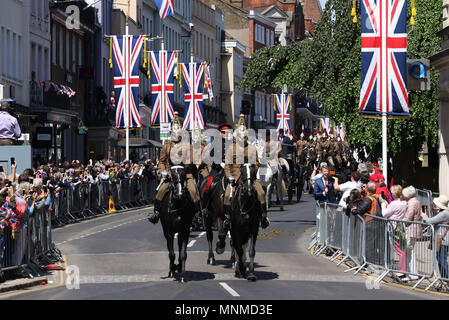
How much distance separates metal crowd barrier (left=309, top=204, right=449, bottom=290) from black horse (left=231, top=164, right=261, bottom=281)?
2.07 meters

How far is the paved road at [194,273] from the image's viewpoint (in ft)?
58.3

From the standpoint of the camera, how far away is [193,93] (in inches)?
2140

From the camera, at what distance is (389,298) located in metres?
17.7

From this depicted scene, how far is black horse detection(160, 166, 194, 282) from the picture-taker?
1975 centimetres

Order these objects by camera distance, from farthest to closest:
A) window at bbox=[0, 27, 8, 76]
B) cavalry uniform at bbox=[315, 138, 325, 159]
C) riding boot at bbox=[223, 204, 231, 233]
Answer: window at bbox=[0, 27, 8, 76]
cavalry uniform at bbox=[315, 138, 325, 159]
riding boot at bbox=[223, 204, 231, 233]

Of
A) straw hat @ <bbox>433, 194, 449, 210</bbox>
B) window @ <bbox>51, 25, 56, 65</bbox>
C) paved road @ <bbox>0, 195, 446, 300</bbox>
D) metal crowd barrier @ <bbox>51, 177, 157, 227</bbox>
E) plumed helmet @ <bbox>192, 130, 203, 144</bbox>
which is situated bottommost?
paved road @ <bbox>0, 195, 446, 300</bbox>

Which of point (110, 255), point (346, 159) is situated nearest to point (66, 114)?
point (346, 159)

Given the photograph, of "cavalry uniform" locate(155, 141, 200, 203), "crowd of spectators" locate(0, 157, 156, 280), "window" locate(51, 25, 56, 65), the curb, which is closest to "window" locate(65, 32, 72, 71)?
"window" locate(51, 25, 56, 65)

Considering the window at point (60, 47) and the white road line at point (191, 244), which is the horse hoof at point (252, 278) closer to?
the white road line at point (191, 244)

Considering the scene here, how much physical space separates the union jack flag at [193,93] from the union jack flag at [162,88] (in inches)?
190

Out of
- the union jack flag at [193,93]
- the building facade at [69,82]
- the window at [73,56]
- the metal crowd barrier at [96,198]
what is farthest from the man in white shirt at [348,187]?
the window at [73,56]

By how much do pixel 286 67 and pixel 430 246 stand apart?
112 ft

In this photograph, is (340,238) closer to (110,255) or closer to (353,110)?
(110,255)

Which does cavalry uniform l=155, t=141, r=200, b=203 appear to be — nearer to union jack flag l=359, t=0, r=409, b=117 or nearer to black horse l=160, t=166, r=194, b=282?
black horse l=160, t=166, r=194, b=282
